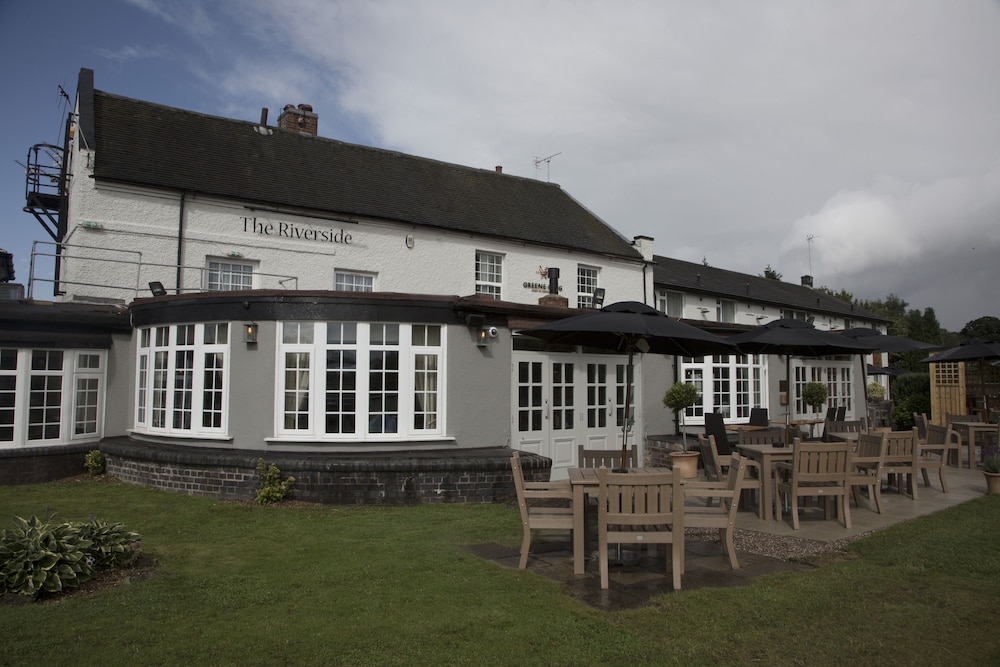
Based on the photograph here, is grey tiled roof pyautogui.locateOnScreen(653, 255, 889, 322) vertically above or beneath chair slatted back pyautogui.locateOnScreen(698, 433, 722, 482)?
above

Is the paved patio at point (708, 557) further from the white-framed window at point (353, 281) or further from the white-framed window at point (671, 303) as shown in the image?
the white-framed window at point (671, 303)

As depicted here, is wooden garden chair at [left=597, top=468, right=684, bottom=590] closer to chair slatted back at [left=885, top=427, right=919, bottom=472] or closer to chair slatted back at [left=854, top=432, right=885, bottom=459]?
chair slatted back at [left=854, top=432, right=885, bottom=459]

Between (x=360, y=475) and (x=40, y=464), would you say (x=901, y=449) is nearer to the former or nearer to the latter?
(x=360, y=475)

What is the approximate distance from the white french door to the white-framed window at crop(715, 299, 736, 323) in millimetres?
13853

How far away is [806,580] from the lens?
5664 mm

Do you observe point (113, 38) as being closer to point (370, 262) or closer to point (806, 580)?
point (370, 262)

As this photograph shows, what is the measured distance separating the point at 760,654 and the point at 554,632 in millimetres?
1304

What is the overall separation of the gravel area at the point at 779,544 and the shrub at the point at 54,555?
5.90 metres

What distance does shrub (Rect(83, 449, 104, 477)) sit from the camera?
12167 millimetres

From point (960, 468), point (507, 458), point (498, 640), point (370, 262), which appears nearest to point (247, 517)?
point (507, 458)

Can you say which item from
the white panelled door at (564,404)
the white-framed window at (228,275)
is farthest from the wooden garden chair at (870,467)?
the white-framed window at (228,275)

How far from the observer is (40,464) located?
11.9 meters

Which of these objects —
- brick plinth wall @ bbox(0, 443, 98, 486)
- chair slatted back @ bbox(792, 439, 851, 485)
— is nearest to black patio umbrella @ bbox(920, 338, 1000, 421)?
chair slatted back @ bbox(792, 439, 851, 485)

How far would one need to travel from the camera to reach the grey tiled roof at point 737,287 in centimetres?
2511
